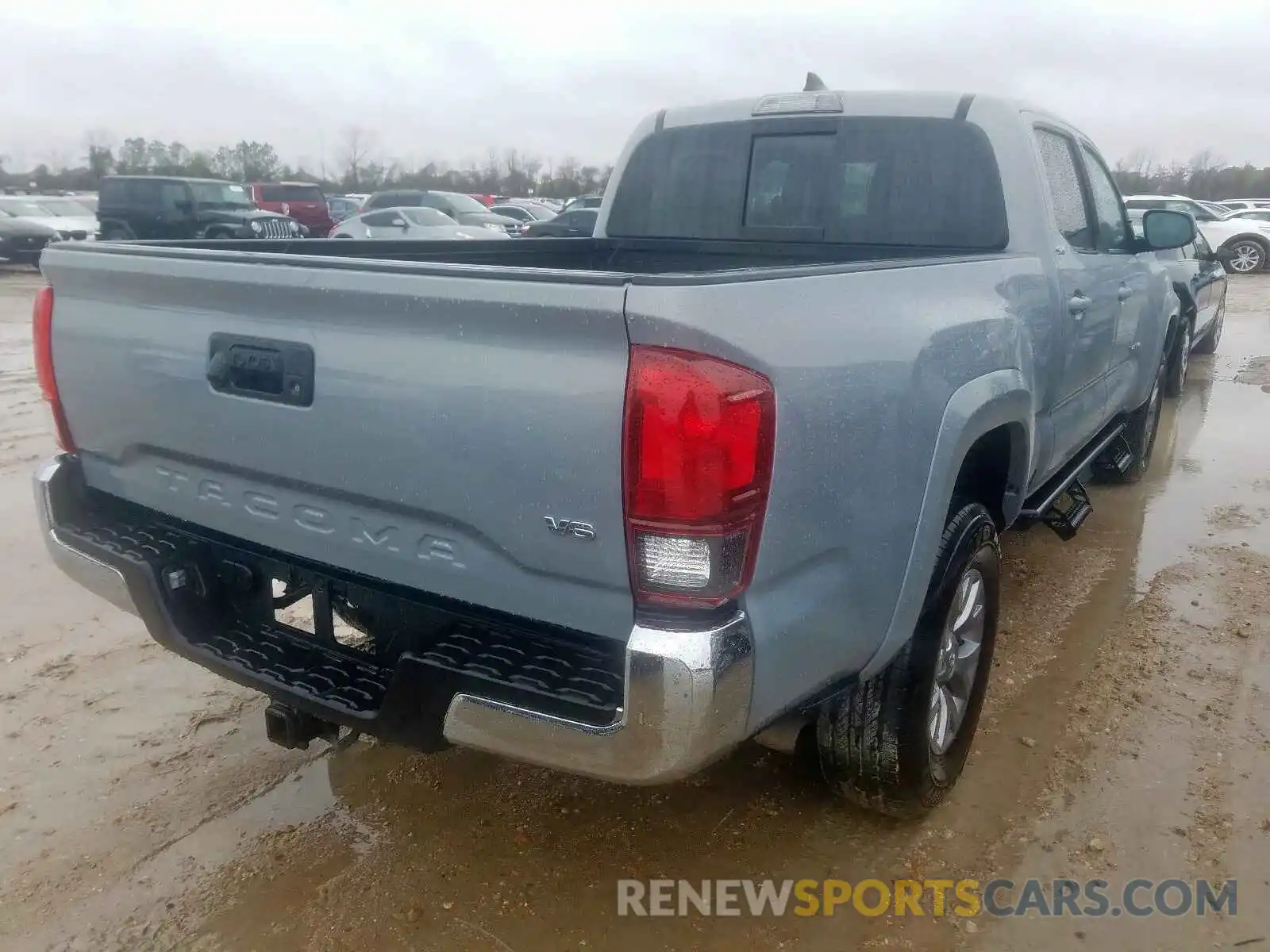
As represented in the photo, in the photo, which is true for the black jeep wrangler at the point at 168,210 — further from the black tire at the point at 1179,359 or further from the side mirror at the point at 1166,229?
the side mirror at the point at 1166,229

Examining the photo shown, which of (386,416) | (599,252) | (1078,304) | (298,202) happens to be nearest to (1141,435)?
(1078,304)

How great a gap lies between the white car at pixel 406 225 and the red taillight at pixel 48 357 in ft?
53.9

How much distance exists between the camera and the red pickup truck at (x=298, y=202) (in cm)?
2528

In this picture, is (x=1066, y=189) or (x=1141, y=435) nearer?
(x=1066, y=189)

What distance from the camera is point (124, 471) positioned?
2.57m

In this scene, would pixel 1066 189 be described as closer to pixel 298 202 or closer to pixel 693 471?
pixel 693 471

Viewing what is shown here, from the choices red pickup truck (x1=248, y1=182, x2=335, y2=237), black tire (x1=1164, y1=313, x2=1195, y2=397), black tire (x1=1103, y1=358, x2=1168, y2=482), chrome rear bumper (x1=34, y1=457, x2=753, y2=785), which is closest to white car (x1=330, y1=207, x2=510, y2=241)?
red pickup truck (x1=248, y1=182, x2=335, y2=237)

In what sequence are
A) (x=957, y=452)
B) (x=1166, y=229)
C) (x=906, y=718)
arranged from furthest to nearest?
1. (x=1166, y=229)
2. (x=906, y=718)
3. (x=957, y=452)

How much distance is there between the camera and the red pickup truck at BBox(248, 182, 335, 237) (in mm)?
25281

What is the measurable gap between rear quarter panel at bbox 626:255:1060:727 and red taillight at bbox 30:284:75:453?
1.76m

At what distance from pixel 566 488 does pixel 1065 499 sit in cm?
377

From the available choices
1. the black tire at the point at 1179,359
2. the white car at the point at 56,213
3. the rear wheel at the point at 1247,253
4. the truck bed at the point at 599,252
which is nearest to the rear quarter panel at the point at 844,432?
the truck bed at the point at 599,252

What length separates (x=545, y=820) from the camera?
110 inches

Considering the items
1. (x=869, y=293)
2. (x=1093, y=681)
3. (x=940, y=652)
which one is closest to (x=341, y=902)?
(x=940, y=652)
